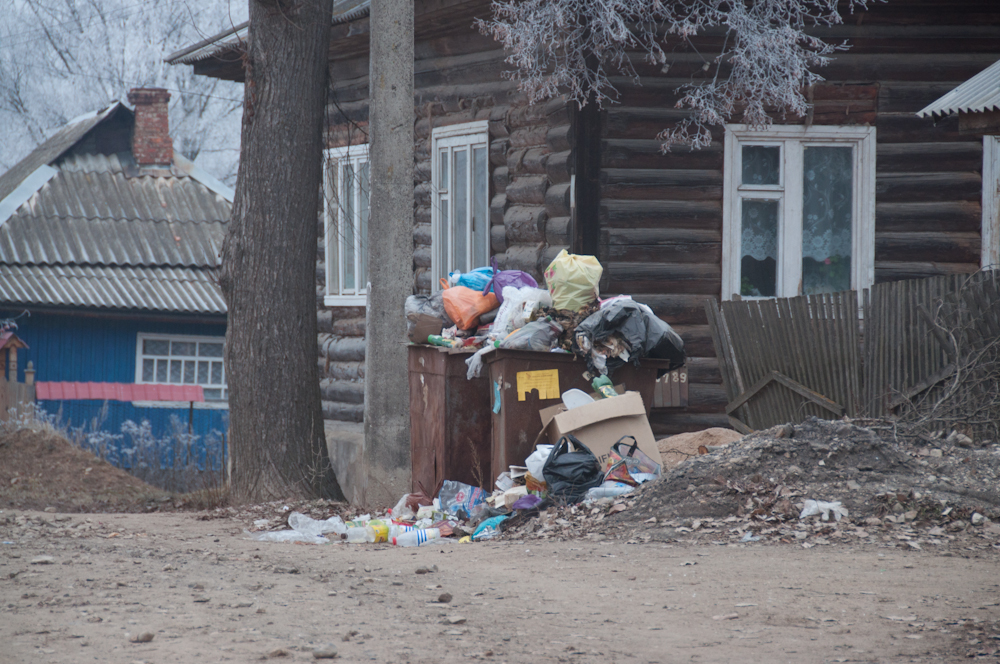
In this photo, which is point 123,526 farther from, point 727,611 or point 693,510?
point 727,611

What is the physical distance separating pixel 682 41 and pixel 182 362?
41.8 feet

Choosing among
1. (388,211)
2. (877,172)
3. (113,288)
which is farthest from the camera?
(113,288)

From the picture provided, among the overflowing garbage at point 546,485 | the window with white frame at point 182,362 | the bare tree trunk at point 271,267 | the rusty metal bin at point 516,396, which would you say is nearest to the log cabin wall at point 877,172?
the rusty metal bin at point 516,396

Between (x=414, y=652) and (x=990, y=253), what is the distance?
7.22 m

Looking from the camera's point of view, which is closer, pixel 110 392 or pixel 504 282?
pixel 504 282

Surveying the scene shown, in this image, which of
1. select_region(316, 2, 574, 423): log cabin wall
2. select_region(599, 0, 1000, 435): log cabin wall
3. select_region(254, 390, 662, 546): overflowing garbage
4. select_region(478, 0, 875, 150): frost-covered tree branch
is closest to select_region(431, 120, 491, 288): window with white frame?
select_region(316, 2, 574, 423): log cabin wall

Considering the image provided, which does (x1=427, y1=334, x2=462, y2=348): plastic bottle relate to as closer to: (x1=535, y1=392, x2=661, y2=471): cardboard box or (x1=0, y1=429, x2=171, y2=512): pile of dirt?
(x1=535, y1=392, x2=661, y2=471): cardboard box

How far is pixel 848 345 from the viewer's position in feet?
25.0

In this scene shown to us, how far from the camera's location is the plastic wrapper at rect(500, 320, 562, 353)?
6895mm

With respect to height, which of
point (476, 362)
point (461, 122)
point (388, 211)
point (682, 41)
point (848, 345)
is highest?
point (682, 41)

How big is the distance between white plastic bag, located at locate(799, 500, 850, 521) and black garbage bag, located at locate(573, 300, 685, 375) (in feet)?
5.18

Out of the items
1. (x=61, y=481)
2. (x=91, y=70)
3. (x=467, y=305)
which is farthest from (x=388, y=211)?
(x=91, y=70)

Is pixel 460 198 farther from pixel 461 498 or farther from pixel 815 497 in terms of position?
pixel 815 497

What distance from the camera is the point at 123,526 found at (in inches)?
297
